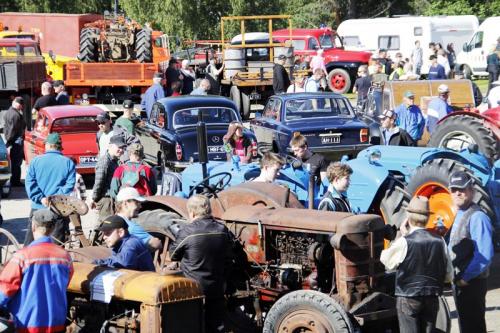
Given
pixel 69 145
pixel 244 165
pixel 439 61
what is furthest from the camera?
pixel 439 61

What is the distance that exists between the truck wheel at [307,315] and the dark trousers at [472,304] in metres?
0.94

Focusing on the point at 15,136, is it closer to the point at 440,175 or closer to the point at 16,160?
the point at 16,160

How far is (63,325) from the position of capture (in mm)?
7629

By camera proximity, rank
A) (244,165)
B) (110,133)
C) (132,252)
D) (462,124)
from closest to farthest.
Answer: (132,252)
(244,165)
(462,124)
(110,133)

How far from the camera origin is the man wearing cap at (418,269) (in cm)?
812

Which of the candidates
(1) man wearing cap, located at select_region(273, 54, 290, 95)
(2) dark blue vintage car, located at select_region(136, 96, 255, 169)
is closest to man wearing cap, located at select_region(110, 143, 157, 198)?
(2) dark blue vintage car, located at select_region(136, 96, 255, 169)

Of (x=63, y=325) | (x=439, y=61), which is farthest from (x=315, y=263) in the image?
(x=439, y=61)

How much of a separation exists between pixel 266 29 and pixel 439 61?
18.5 metres

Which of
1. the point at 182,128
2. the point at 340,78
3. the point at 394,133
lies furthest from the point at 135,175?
the point at 340,78

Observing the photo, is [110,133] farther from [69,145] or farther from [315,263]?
[315,263]

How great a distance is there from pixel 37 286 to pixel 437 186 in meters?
6.32

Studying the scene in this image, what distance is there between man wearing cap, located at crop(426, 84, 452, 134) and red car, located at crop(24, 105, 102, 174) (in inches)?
224

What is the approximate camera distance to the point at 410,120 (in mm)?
17344

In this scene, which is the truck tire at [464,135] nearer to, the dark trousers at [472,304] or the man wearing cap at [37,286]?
the dark trousers at [472,304]
